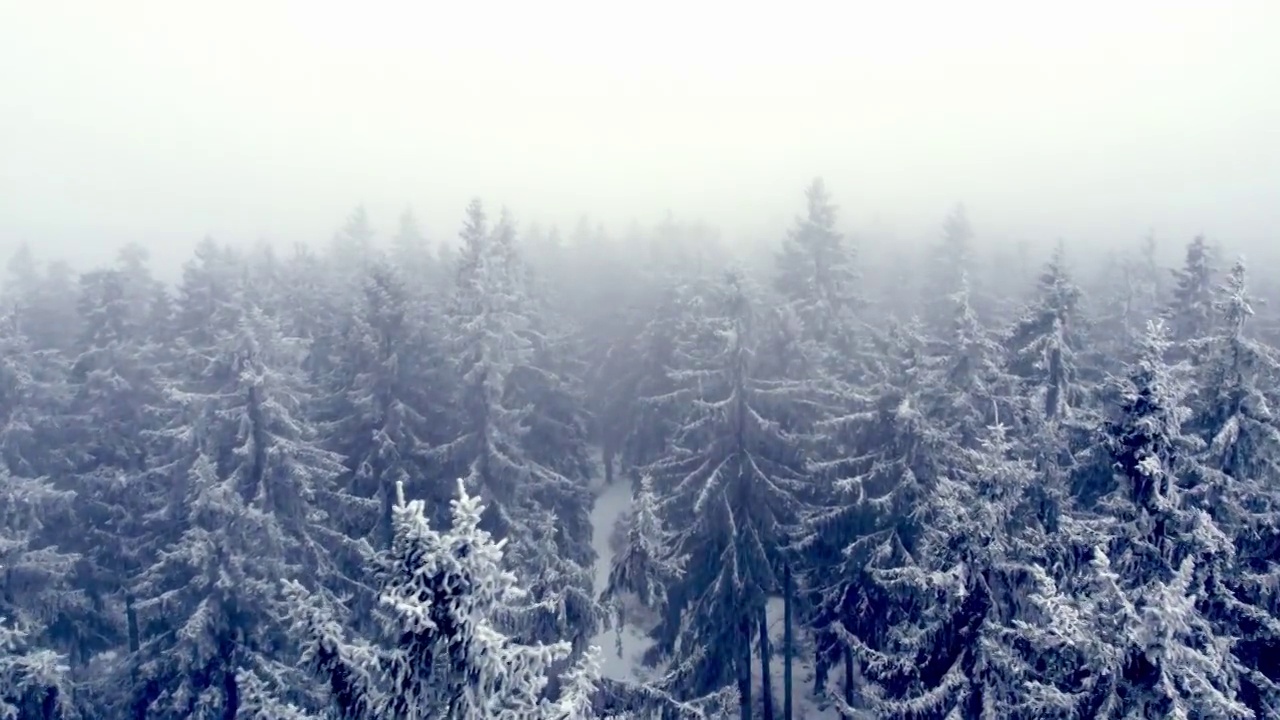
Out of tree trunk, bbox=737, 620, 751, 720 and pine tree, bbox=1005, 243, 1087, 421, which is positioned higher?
pine tree, bbox=1005, 243, 1087, 421

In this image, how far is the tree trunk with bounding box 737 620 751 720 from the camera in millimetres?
26141

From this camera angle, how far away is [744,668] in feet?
87.7

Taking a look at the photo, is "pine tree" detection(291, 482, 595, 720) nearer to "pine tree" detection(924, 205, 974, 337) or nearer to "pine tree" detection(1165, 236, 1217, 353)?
"pine tree" detection(1165, 236, 1217, 353)

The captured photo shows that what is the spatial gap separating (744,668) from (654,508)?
305 inches

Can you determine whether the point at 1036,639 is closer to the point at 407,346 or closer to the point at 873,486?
the point at 873,486

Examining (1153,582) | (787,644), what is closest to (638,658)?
(787,644)

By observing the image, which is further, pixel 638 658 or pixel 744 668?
pixel 638 658

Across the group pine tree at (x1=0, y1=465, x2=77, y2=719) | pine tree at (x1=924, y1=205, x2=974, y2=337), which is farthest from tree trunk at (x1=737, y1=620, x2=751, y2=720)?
pine tree at (x1=924, y1=205, x2=974, y2=337)

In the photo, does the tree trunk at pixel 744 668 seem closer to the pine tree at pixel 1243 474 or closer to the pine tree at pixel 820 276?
the pine tree at pixel 1243 474

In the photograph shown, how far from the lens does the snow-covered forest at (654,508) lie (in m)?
12.8

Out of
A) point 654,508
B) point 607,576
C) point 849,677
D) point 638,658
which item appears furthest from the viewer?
point 607,576

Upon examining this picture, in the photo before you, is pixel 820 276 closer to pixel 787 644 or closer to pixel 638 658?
pixel 787 644

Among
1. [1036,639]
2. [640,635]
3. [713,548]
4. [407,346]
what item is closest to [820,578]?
[713,548]

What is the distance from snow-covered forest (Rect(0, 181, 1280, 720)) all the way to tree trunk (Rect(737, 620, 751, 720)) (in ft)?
0.58
